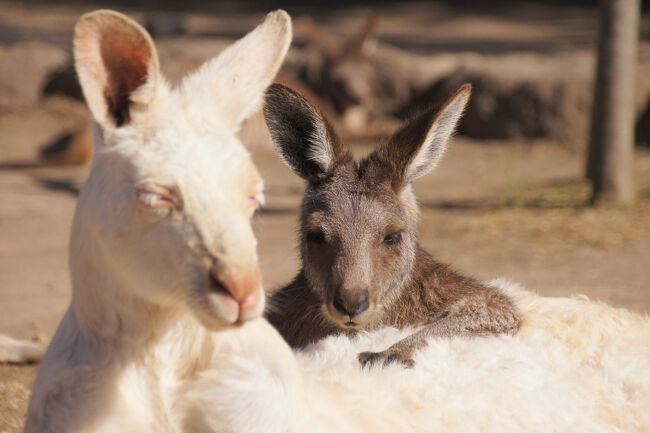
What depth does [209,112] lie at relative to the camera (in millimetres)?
1743

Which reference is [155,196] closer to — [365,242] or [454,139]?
[365,242]

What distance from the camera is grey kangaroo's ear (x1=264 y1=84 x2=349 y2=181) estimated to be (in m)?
3.80

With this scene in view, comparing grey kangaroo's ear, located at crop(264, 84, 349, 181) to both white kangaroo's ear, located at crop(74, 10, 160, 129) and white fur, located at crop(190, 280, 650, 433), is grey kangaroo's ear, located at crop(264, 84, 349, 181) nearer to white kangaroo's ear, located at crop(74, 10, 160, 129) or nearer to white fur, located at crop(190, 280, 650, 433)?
white fur, located at crop(190, 280, 650, 433)

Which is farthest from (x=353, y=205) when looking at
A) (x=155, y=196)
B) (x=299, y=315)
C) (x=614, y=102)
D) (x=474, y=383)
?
(x=614, y=102)

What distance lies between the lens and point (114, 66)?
173 cm

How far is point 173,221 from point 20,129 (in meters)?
12.0

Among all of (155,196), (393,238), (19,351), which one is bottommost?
(19,351)

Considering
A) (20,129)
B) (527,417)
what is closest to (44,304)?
(527,417)

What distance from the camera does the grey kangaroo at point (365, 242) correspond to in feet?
11.6

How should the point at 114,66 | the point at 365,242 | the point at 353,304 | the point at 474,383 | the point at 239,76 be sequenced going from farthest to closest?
the point at 365,242 → the point at 353,304 → the point at 474,383 → the point at 239,76 → the point at 114,66

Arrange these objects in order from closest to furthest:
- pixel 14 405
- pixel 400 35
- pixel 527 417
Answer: pixel 527 417 < pixel 14 405 < pixel 400 35

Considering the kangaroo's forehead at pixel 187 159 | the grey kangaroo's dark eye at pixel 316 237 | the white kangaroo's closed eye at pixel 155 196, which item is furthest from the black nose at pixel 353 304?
the white kangaroo's closed eye at pixel 155 196

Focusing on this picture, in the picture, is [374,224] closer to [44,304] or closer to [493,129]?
[44,304]

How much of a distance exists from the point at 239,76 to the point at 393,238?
210 centimetres
